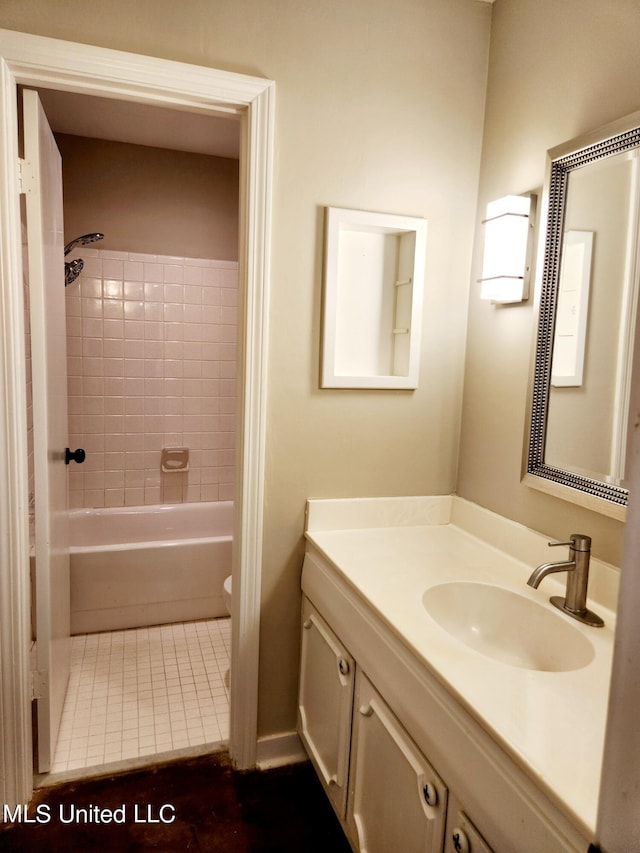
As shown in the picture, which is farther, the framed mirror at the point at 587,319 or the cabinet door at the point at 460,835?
the framed mirror at the point at 587,319

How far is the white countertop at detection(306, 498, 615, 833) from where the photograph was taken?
35.9 inches

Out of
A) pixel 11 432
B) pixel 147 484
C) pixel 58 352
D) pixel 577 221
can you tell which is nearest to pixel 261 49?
pixel 577 221

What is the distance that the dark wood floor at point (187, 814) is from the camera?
1735mm

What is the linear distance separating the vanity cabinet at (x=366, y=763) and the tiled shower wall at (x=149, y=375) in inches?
73.5

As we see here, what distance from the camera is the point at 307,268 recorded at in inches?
74.2

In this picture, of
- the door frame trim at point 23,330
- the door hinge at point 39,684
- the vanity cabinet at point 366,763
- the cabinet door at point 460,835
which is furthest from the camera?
the door hinge at point 39,684

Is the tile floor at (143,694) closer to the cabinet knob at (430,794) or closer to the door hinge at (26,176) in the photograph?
the cabinet knob at (430,794)

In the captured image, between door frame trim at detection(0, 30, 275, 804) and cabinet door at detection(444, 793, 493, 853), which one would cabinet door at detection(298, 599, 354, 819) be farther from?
cabinet door at detection(444, 793, 493, 853)

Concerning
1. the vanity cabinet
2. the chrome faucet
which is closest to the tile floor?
the vanity cabinet

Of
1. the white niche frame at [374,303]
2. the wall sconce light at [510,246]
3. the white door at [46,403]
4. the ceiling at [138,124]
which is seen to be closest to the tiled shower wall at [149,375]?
the ceiling at [138,124]

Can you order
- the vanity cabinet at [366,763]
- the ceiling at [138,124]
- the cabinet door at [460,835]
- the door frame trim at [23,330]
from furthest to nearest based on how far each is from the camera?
the ceiling at [138,124], the door frame trim at [23,330], the vanity cabinet at [366,763], the cabinet door at [460,835]

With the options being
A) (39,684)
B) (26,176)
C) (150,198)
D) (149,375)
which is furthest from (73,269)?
(39,684)

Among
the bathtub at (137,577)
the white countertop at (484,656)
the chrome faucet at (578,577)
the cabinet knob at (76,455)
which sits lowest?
the bathtub at (137,577)

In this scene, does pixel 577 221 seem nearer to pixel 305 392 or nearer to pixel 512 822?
pixel 305 392
